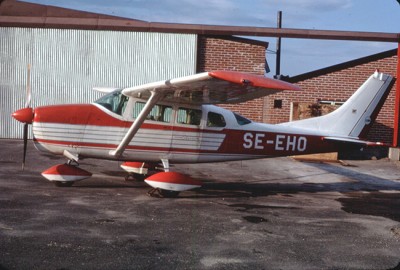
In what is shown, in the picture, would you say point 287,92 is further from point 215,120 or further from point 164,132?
point 164,132

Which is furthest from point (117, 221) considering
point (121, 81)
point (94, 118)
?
point (121, 81)

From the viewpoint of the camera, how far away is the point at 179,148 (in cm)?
957

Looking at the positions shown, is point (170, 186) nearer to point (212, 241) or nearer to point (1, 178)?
point (212, 241)

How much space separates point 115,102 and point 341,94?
12.7 meters

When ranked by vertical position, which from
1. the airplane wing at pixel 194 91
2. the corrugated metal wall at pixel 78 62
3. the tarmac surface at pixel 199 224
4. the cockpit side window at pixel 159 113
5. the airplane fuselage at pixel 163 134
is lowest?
the tarmac surface at pixel 199 224

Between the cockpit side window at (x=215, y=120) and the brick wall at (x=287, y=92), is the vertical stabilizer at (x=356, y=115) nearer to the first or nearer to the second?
the cockpit side window at (x=215, y=120)

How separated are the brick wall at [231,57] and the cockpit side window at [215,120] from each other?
9071 millimetres

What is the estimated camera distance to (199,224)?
676 centimetres

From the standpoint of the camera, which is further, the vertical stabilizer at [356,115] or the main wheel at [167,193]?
the vertical stabilizer at [356,115]

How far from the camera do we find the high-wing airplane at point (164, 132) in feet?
28.4

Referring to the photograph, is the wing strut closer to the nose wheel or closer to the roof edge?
the nose wheel

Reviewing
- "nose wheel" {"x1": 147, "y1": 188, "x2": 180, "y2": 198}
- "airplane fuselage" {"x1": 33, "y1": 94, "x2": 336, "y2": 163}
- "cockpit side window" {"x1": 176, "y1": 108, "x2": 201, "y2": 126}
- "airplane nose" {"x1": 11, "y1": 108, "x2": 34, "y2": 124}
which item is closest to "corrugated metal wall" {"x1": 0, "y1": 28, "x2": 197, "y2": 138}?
"airplane fuselage" {"x1": 33, "y1": 94, "x2": 336, "y2": 163}

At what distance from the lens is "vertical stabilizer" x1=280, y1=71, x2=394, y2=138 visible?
11.0 metres

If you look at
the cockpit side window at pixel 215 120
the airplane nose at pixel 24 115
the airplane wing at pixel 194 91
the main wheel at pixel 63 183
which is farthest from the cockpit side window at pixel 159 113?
the airplane nose at pixel 24 115
